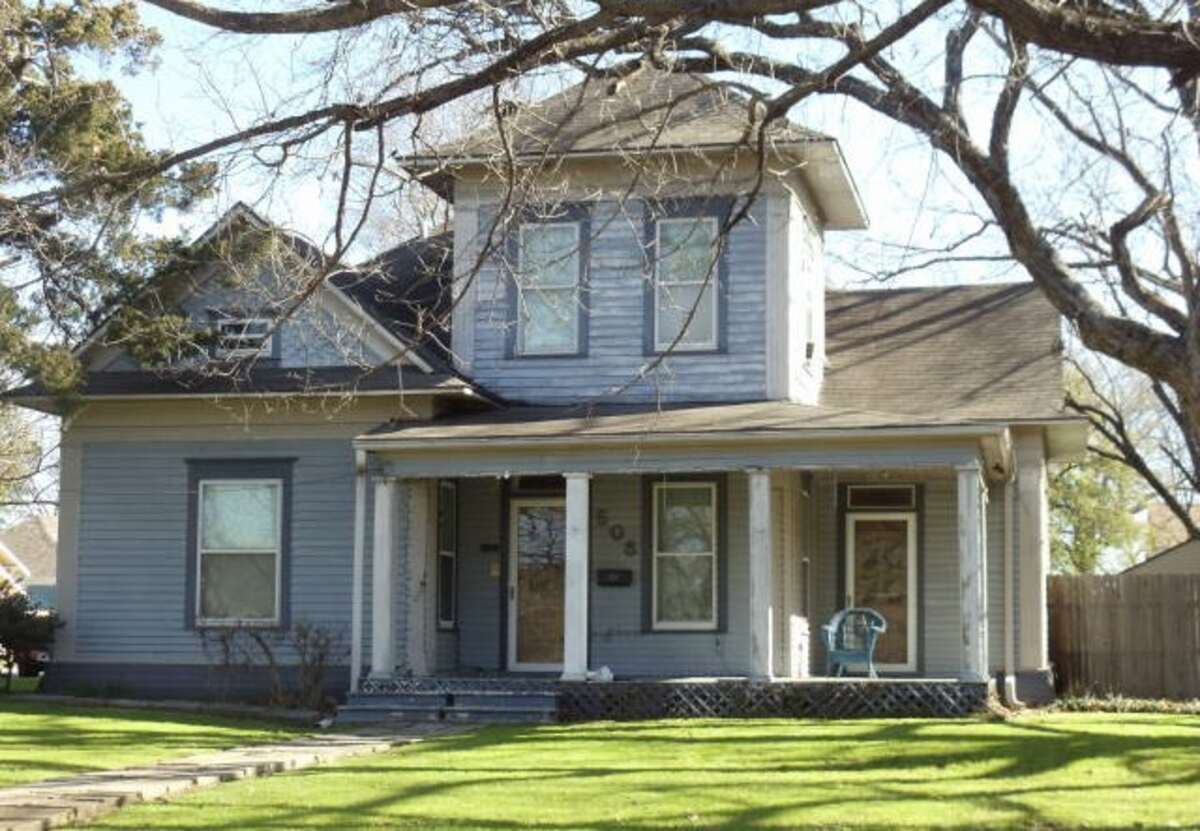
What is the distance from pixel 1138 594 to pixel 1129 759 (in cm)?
1040

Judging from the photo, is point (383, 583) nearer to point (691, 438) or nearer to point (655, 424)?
point (655, 424)

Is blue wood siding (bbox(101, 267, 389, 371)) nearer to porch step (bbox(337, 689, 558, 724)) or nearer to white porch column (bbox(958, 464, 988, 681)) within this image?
porch step (bbox(337, 689, 558, 724))

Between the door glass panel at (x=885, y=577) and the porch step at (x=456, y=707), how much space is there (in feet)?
17.9

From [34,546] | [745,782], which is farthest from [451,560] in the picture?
[34,546]

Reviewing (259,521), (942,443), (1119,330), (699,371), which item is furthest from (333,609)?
(1119,330)

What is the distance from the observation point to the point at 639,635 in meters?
21.5

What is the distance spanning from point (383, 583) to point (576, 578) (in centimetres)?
209

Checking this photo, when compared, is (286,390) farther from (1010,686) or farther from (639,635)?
(1010,686)

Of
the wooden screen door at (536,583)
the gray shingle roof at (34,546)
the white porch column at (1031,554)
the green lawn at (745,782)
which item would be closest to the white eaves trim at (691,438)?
the white porch column at (1031,554)

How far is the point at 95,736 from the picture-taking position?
16.7 metres

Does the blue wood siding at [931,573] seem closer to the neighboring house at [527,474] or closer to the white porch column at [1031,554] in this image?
the neighboring house at [527,474]

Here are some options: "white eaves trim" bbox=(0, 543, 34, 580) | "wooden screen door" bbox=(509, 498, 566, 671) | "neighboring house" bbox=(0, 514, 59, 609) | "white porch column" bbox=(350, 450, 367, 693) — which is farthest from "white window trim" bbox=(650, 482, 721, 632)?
"white eaves trim" bbox=(0, 543, 34, 580)

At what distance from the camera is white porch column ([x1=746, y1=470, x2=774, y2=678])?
19.4 metres

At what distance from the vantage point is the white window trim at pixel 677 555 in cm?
2138
